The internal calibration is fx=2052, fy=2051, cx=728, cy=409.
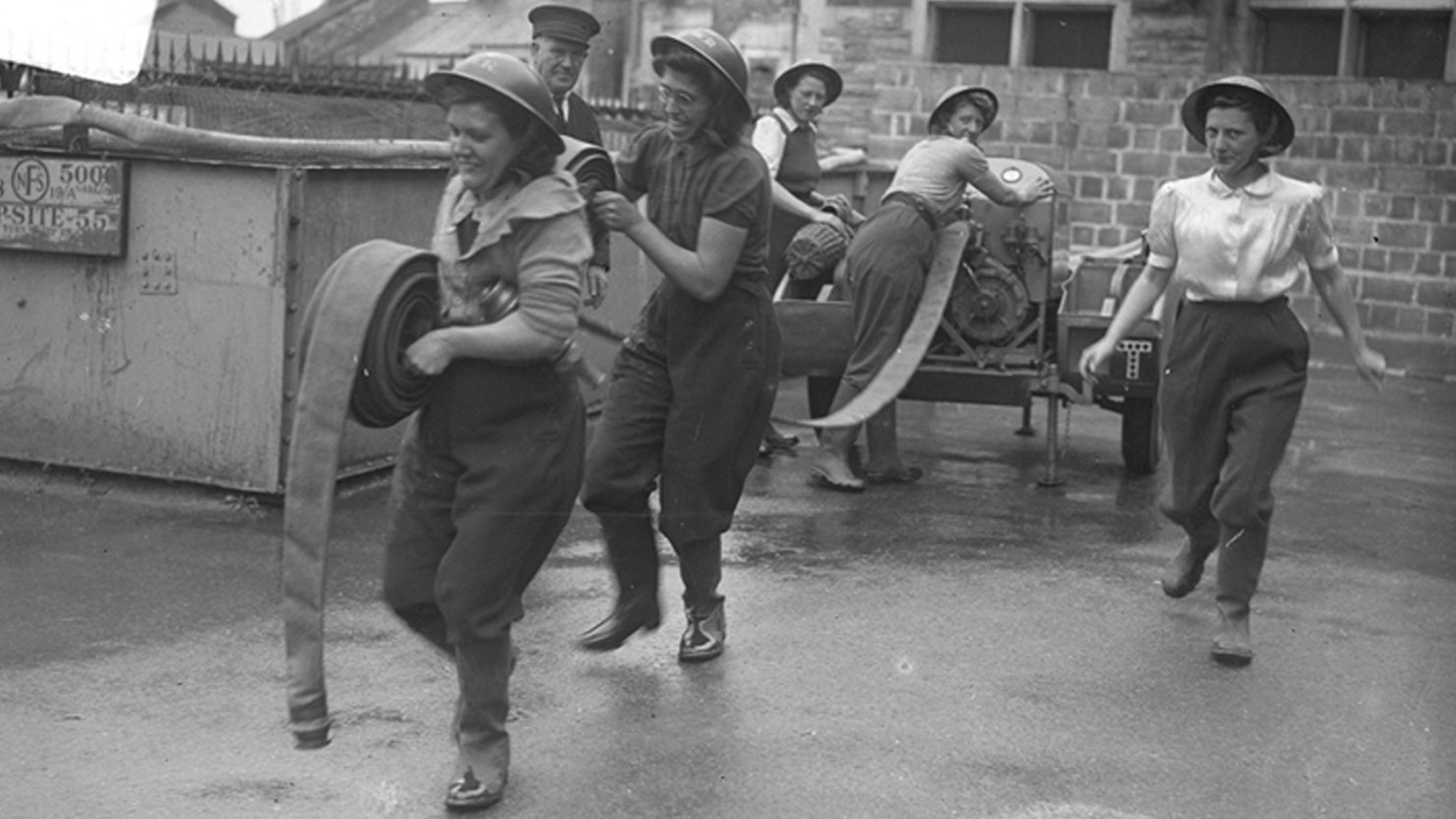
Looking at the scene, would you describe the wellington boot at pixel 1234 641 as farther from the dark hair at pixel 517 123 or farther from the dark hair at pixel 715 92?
the dark hair at pixel 517 123

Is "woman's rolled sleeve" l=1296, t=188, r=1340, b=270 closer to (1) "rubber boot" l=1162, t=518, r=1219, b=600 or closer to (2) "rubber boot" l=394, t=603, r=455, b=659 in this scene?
(1) "rubber boot" l=1162, t=518, r=1219, b=600

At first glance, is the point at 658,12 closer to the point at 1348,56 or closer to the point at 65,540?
the point at 1348,56

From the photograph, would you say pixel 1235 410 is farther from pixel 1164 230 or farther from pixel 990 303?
pixel 990 303

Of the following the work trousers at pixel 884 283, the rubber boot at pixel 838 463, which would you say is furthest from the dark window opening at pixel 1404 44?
the rubber boot at pixel 838 463

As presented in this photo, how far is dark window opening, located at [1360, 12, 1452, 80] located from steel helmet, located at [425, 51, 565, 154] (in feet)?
41.2

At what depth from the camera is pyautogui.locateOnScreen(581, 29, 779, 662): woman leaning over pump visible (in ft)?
19.5

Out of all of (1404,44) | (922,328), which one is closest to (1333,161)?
(1404,44)

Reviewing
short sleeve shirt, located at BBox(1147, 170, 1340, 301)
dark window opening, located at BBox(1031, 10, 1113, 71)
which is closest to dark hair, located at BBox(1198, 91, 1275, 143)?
short sleeve shirt, located at BBox(1147, 170, 1340, 301)

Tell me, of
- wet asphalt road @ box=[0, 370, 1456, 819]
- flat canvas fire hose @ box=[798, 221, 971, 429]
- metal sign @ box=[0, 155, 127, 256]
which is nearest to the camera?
wet asphalt road @ box=[0, 370, 1456, 819]

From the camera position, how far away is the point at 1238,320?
6570 mm

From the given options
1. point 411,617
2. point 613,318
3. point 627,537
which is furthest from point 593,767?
point 613,318

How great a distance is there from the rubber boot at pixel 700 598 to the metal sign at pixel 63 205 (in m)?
3.31

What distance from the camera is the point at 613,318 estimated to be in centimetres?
1159

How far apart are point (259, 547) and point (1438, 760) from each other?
14.0 ft
